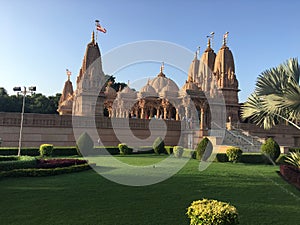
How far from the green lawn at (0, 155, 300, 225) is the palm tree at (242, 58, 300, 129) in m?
2.69

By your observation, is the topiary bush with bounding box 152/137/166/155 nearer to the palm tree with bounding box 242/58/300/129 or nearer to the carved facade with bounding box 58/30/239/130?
the palm tree with bounding box 242/58/300/129

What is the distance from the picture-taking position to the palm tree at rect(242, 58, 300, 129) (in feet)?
30.7

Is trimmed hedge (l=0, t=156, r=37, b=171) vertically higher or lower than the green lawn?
higher

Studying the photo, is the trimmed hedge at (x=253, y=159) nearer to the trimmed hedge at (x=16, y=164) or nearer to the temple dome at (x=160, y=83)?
the trimmed hedge at (x=16, y=164)

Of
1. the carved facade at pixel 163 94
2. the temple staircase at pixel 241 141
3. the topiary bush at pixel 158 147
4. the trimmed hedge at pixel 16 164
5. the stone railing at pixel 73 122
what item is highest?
the carved facade at pixel 163 94

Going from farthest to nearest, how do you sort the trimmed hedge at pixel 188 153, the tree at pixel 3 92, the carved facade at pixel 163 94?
1. the tree at pixel 3 92
2. the carved facade at pixel 163 94
3. the trimmed hedge at pixel 188 153

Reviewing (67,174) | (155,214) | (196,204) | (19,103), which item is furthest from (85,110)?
(19,103)

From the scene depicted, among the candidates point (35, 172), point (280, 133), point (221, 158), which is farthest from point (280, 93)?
point (280, 133)

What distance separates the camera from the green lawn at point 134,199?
536 centimetres

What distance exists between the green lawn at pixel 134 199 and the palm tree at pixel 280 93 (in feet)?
8.84

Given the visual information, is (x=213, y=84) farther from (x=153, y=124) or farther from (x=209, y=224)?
(x=209, y=224)

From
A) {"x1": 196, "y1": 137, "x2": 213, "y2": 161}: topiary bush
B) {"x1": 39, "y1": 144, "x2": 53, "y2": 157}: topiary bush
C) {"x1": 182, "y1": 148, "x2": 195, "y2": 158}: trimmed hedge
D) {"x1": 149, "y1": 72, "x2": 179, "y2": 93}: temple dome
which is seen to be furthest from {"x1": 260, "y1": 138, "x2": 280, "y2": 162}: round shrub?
{"x1": 149, "y1": 72, "x2": 179, "y2": 93}: temple dome

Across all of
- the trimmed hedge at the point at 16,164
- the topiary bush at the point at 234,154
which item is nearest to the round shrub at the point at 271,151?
the topiary bush at the point at 234,154

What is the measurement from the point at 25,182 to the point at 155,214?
207 inches
